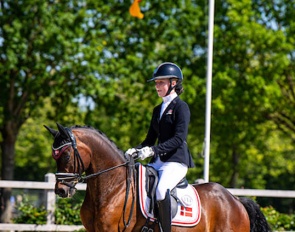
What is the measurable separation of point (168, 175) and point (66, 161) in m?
1.16

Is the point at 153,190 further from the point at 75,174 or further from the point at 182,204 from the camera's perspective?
the point at 75,174

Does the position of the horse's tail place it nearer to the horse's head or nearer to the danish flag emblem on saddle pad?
the danish flag emblem on saddle pad

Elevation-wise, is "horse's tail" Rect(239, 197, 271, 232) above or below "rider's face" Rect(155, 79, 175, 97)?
below

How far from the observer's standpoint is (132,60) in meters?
22.7

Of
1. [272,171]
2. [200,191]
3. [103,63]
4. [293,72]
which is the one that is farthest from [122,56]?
[272,171]

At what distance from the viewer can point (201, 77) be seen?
78.8 ft

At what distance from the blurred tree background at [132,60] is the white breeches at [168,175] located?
1421cm

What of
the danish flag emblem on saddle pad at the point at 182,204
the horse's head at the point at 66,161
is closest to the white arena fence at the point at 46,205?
the danish flag emblem on saddle pad at the point at 182,204

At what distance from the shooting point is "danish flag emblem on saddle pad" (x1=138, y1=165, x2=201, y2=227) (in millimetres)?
7266

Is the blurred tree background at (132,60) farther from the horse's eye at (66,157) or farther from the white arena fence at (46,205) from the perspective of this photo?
the horse's eye at (66,157)

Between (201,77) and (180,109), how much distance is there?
55.2 ft

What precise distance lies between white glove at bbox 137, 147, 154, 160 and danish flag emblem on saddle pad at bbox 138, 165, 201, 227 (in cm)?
34

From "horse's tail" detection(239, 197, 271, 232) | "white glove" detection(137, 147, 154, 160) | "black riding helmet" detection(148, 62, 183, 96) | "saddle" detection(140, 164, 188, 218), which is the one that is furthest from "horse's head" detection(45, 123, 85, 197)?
"horse's tail" detection(239, 197, 271, 232)

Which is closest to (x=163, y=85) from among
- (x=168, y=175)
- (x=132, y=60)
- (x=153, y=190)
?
→ (x=168, y=175)
